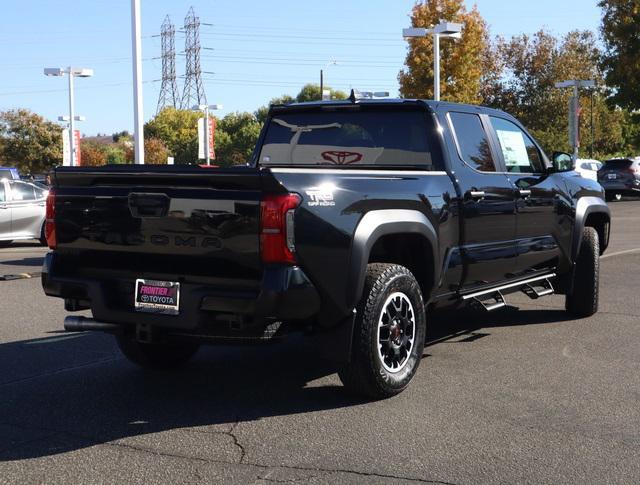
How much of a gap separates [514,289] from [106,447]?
3810 millimetres

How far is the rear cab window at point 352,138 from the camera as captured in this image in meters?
6.36

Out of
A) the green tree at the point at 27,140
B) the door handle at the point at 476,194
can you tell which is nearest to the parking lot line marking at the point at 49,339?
the door handle at the point at 476,194

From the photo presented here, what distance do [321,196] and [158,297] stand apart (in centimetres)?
111

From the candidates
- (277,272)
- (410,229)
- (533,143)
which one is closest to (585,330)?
(533,143)

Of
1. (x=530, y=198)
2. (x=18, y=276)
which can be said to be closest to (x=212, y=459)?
(x=530, y=198)

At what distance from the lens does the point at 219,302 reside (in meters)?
4.71

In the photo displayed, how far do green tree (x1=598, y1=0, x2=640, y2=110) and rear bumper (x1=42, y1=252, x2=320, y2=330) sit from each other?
37.7 metres

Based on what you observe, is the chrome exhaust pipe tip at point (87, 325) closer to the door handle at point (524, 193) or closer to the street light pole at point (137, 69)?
the door handle at point (524, 193)

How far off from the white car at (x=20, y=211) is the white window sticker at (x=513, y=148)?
1223cm

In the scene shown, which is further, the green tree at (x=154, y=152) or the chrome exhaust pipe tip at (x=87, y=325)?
the green tree at (x=154, y=152)

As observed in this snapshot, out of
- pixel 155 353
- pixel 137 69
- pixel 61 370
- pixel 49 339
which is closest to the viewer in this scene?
pixel 155 353

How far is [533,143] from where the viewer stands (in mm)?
7660

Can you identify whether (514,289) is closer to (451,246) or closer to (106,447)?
(451,246)

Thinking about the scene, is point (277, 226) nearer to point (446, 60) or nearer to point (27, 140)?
point (446, 60)
